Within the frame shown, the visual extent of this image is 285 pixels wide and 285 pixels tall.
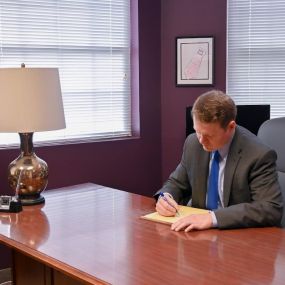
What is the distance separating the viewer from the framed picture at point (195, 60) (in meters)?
3.69

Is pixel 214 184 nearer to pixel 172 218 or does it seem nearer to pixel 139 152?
pixel 172 218

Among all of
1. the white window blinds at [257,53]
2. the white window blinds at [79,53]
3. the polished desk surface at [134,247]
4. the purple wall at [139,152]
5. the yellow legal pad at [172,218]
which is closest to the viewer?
the polished desk surface at [134,247]

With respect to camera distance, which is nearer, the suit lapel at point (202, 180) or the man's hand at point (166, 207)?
the man's hand at point (166, 207)

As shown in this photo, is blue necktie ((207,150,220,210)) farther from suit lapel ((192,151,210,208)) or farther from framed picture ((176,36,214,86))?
framed picture ((176,36,214,86))

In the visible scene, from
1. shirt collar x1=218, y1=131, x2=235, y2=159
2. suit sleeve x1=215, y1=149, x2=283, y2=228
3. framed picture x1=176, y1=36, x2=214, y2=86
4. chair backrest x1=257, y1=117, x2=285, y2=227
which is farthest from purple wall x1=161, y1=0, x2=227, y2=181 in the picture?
suit sleeve x1=215, y1=149, x2=283, y2=228

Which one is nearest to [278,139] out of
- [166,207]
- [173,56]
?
[166,207]

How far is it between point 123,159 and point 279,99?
4.09 ft

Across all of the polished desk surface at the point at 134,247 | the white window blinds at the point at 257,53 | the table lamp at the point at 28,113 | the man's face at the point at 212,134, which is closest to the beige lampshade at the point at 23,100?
the table lamp at the point at 28,113

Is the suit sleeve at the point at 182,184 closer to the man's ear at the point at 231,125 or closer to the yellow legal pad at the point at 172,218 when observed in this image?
the yellow legal pad at the point at 172,218

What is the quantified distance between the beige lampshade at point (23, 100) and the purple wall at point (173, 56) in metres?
1.61

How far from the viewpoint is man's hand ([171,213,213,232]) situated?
194 cm

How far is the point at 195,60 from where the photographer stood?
12.2 feet

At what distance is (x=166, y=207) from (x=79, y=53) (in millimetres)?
1727

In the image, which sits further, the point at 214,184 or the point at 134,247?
the point at 214,184
